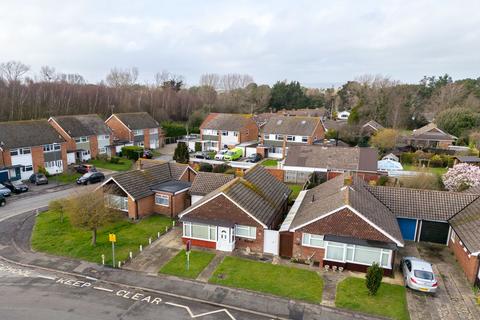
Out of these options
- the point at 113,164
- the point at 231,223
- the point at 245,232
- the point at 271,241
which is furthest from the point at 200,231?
the point at 113,164

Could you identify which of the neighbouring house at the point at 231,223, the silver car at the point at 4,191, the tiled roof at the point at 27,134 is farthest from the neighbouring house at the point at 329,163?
the tiled roof at the point at 27,134

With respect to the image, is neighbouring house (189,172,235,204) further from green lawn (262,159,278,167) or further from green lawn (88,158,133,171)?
green lawn (262,159,278,167)

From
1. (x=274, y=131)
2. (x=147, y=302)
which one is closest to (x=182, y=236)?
(x=147, y=302)

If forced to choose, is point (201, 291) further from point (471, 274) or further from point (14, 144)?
point (14, 144)

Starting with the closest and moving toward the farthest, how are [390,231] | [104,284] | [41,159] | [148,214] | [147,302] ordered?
[147,302] < [104,284] < [390,231] < [148,214] < [41,159]

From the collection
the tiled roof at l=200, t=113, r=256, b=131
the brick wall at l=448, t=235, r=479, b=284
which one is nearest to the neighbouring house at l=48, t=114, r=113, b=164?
the tiled roof at l=200, t=113, r=256, b=131

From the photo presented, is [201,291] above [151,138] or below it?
below

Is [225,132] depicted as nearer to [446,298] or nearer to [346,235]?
[346,235]
